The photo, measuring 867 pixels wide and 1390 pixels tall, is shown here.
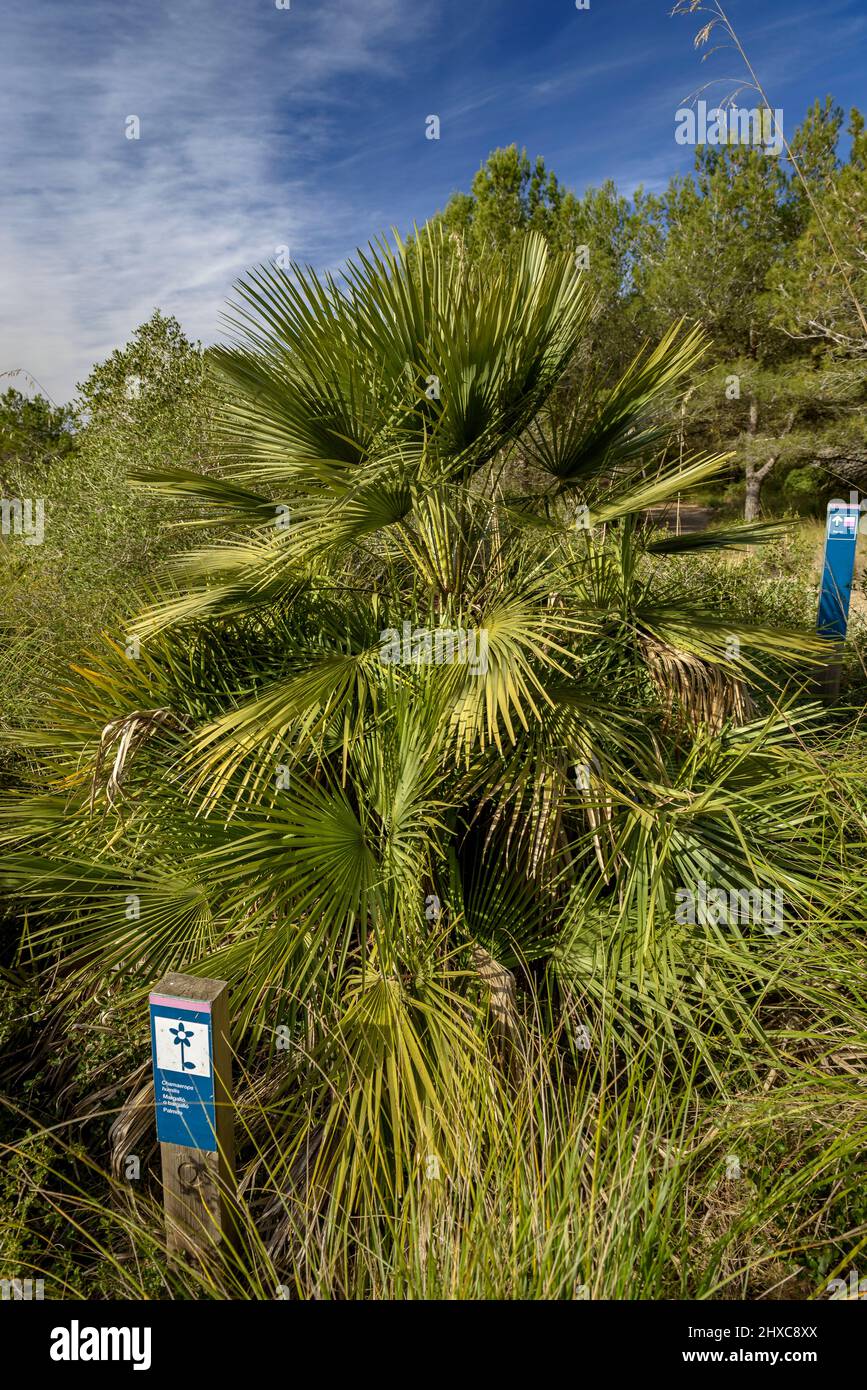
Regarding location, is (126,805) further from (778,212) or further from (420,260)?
(778,212)

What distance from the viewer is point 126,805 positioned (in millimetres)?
2863

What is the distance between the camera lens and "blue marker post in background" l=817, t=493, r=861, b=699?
4.41 meters

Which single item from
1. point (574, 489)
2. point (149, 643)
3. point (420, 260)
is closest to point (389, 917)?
point (149, 643)

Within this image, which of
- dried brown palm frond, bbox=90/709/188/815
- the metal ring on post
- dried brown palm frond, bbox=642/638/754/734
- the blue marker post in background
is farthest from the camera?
the blue marker post in background

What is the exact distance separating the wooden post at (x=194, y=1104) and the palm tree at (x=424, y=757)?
0.20m

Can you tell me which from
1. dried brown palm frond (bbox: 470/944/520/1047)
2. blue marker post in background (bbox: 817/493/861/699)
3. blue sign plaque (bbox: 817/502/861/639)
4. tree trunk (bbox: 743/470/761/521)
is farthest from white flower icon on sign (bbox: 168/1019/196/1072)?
tree trunk (bbox: 743/470/761/521)

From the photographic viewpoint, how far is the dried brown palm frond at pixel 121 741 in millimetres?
2484

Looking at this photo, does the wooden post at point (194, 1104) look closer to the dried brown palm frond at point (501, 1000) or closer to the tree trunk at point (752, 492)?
the dried brown palm frond at point (501, 1000)

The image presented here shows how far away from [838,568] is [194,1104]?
13.6 ft

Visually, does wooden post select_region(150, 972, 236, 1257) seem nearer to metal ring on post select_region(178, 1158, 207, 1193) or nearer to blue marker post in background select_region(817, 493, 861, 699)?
metal ring on post select_region(178, 1158, 207, 1193)

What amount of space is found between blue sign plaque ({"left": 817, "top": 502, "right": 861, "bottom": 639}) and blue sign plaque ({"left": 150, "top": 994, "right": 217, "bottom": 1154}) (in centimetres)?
386

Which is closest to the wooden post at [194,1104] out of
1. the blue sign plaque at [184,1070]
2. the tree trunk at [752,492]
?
the blue sign plaque at [184,1070]
